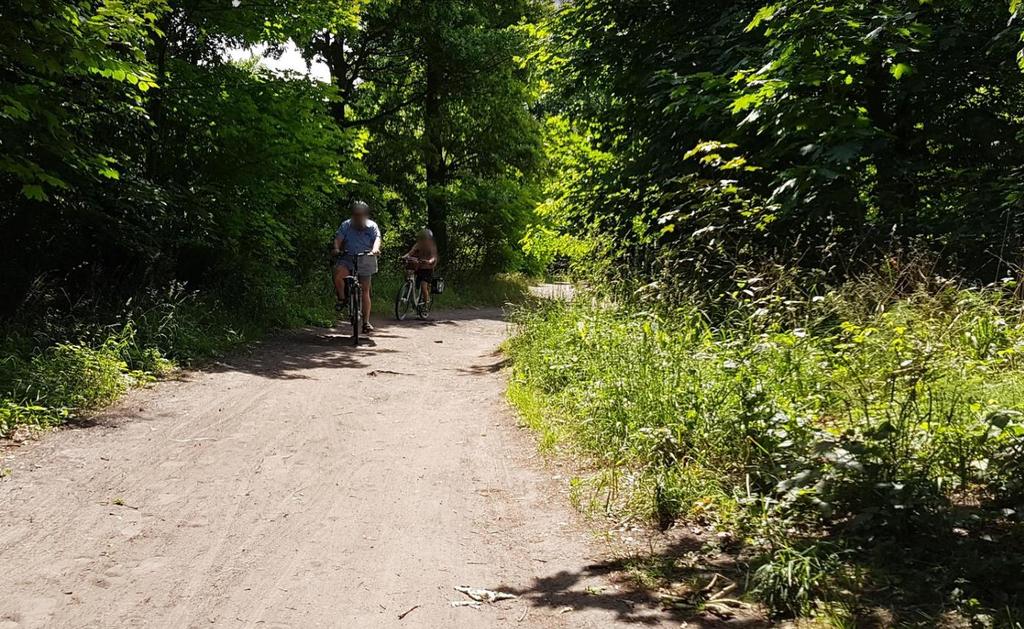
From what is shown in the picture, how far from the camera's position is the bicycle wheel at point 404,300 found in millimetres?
15805

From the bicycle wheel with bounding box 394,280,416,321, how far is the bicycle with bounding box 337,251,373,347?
3977 mm

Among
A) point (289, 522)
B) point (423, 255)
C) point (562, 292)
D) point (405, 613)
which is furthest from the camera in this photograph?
point (423, 255)

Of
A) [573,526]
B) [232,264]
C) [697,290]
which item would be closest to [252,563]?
[573,526]

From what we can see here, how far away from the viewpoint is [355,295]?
11633mm

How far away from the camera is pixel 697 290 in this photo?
670 centimetres

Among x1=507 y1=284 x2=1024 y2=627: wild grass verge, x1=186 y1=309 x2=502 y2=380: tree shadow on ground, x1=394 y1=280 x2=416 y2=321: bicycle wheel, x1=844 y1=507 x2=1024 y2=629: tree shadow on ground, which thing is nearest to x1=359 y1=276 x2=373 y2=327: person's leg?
x1=186 y1=309 x2=502 y2=380: tree shadow on ground

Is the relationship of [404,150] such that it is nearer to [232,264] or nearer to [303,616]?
[232,264]

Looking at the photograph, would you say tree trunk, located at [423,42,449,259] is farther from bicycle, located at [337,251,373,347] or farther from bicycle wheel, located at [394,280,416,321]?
bicycle, located at [337,251,373,347]

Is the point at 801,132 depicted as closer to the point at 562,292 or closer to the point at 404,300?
the point at 562,292

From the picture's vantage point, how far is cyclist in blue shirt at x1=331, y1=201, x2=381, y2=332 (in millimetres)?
11703

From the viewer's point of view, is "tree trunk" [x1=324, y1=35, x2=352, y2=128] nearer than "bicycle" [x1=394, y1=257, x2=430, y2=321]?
No

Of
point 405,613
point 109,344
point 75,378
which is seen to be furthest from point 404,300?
point 405,613

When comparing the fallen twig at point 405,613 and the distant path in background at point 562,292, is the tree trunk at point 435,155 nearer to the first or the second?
the distant path in background at point 562,292

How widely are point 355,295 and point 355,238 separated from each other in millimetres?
936
